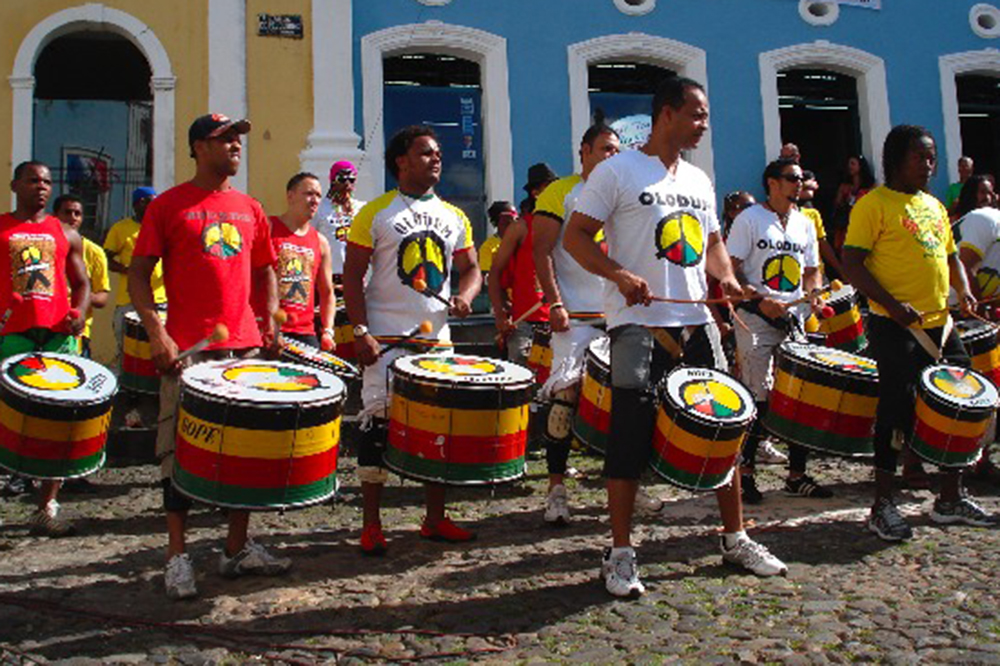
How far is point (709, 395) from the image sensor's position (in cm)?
410

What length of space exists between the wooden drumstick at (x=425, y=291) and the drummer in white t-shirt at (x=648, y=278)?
2.86 feet

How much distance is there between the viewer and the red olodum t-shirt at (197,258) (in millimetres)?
4223

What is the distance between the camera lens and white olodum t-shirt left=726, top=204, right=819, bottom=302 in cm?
636

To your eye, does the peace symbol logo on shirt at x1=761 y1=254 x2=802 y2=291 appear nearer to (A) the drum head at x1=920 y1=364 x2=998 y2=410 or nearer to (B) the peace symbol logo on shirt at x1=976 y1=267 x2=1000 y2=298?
(A) the drum head at x1=920 y1=364 x2=998 y2=410

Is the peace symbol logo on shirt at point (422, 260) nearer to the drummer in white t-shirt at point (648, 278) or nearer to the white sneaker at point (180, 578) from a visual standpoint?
the drummer in white t-shirt at point (648, 278)

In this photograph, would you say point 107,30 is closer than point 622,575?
No

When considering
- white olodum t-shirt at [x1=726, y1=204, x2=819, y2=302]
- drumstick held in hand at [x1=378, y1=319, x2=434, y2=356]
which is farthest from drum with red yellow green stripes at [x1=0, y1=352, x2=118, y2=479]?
white olodum t-shirt at [x1=726, y1=204, x2=819, y2=302]

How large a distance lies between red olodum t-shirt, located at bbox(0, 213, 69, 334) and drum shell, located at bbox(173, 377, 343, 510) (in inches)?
99.5

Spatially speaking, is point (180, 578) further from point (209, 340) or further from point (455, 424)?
point (455, 424)

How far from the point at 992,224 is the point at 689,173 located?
3.52 m

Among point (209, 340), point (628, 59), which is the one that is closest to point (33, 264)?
point (209, 340)

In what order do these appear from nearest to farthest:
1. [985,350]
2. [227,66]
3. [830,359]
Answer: [830,359], [985,350], [227,66]

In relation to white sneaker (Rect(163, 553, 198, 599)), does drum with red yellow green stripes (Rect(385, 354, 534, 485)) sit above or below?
above

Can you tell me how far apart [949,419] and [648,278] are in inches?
71.9
